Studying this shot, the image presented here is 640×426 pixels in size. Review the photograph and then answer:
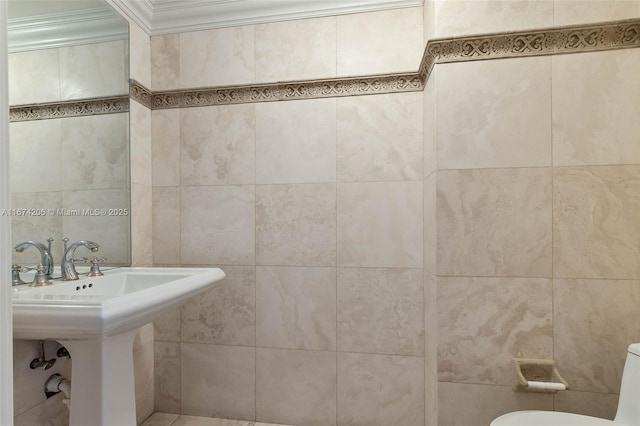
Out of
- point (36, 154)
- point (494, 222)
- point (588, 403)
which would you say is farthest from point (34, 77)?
point (588, 403)

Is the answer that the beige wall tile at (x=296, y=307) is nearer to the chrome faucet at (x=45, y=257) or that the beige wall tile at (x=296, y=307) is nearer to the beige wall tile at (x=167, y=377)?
Answer: the beige wall tile at (x=167, y=377)

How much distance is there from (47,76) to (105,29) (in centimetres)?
45

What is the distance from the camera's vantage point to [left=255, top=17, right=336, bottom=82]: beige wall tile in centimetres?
171

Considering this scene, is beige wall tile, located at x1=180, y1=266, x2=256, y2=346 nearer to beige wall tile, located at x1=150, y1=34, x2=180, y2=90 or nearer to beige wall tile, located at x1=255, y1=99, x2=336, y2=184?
beige wall tile, located at x1=255, y1=99, x2=336, y2=184

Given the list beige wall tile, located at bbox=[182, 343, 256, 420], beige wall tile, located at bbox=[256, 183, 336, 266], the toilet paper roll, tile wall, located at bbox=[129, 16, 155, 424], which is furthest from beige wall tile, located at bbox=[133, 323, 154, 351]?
the toilet paper roll

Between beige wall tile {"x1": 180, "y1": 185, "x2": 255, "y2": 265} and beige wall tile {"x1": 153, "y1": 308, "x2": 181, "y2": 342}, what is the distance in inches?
12.5

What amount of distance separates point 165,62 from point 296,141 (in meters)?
0.90

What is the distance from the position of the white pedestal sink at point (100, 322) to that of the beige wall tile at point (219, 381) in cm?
60

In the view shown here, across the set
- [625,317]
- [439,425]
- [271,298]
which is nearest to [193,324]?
[271,298]

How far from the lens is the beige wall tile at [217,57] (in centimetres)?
179

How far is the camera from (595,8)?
1.27m

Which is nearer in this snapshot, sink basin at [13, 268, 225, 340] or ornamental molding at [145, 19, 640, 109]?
sink basin at [13, 268, 225, 340]

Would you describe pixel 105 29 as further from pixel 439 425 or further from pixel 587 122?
pixel 439 425

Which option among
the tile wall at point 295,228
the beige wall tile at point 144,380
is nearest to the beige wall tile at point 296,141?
the tile wall at point 295,228
